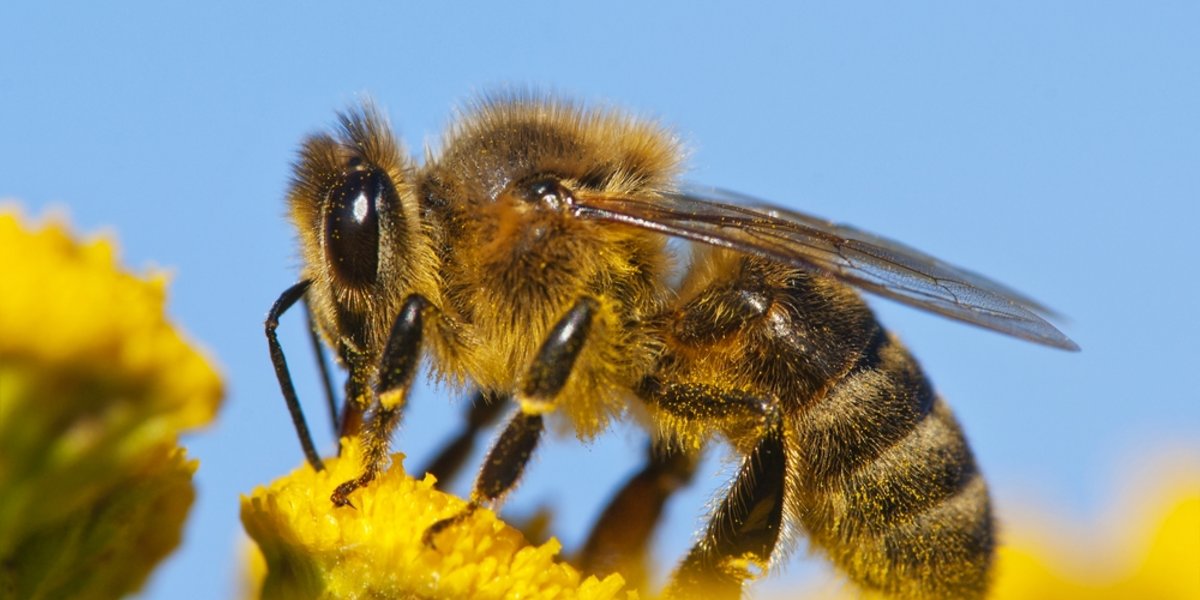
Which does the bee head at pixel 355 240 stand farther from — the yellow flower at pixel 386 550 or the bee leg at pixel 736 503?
the bee leg at pixel 736 503

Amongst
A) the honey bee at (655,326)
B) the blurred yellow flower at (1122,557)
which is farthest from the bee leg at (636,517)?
the blurred yellow flower at (1122,557)

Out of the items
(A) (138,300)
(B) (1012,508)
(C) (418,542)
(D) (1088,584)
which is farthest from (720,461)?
(B) (1012,508)

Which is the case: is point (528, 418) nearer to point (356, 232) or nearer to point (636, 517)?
point (356, 232)

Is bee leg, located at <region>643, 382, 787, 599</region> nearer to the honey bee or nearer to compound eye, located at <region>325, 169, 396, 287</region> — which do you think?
the honey bee

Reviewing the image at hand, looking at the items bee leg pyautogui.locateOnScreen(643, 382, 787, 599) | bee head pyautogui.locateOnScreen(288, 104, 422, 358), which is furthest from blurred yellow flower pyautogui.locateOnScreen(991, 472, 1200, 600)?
bee head pyautogui.locateOnScreen(288, 104, 422, 358)

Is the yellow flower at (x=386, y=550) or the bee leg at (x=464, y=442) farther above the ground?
the bee leg at (x=464, y=442)

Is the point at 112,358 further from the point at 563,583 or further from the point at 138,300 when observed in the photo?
the point at 563,583
